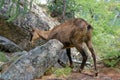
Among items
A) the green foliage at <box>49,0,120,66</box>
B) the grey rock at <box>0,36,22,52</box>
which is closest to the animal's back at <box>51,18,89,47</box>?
the grey rock at <box>0,36,22,52</box>

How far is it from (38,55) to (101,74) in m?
2.18

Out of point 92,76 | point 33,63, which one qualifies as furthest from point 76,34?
point 33,63

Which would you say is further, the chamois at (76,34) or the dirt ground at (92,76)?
the chamois at (76,34)

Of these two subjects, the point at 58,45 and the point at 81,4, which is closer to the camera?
the point at 58,45

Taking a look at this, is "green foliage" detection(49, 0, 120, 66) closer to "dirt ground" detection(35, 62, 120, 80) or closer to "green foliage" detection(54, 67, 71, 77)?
"dirt ground" detection(35, 62, 120, 80)

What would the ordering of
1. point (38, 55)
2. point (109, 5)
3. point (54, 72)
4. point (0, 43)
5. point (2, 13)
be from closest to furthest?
point (38, 55)
point (54, 72)
point (0, 43)
point (2, 13)
point (109, 5)

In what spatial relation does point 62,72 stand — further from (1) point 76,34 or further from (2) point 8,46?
(2) point 8,46

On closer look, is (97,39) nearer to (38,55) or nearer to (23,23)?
(23,23)

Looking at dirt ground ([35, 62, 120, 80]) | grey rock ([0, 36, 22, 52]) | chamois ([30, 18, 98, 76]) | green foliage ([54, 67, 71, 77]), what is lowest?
dirt ground ([35, 62, 120, 80])

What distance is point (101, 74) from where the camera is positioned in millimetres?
8359

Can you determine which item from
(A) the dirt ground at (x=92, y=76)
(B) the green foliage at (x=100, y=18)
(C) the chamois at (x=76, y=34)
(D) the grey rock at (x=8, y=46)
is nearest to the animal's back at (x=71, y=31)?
(C) the chamois at (x=76, y=34)

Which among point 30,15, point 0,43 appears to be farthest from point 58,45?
point 30,15

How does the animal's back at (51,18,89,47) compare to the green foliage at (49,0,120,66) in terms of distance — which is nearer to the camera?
the animal's back at (51,18,89,47)

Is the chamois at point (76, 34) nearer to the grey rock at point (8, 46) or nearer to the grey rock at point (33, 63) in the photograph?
the grey rock at point (33, 63)
